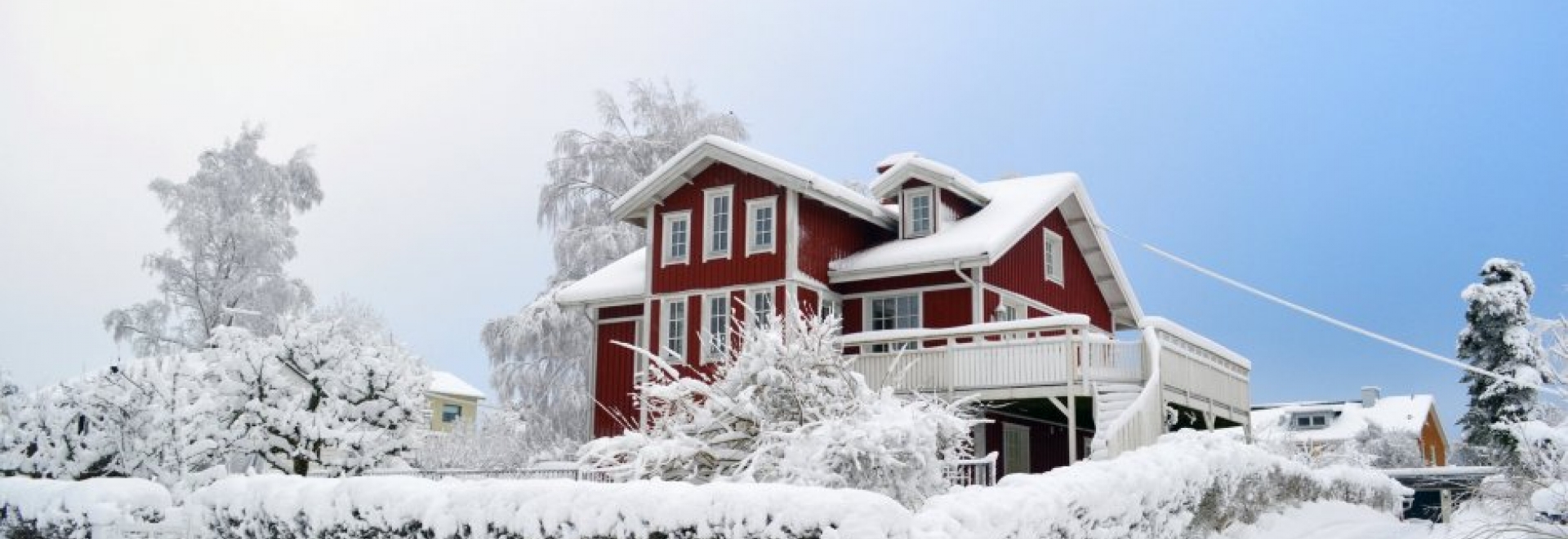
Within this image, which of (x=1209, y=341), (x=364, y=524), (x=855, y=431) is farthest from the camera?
(x=1209, y=341)

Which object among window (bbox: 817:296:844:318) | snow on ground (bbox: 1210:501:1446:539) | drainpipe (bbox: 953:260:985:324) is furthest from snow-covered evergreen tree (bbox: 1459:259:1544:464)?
window (bbox: 817:296:844:318)

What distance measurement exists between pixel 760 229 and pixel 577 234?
1173 cm

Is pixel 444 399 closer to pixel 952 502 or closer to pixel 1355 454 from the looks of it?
pixel 1355 454

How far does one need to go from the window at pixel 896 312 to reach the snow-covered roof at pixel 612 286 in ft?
14.5

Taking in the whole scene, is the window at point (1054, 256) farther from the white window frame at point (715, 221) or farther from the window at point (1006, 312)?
the white window frame at point (715, 221)

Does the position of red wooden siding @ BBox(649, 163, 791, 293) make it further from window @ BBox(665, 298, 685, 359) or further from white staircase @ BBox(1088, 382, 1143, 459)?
white staircase @ BBox(1088, 382, 1143, 459)

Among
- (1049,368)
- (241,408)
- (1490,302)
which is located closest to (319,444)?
(241,408)

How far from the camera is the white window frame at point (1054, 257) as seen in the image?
2628cm

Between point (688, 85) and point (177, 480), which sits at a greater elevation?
point (688, 85)

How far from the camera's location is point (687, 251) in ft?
81.4

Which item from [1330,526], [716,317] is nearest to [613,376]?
[716,317]

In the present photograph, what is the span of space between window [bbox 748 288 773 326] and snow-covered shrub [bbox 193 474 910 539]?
37.5ft

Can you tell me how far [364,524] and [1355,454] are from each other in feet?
78.8

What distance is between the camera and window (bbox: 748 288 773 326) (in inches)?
918
